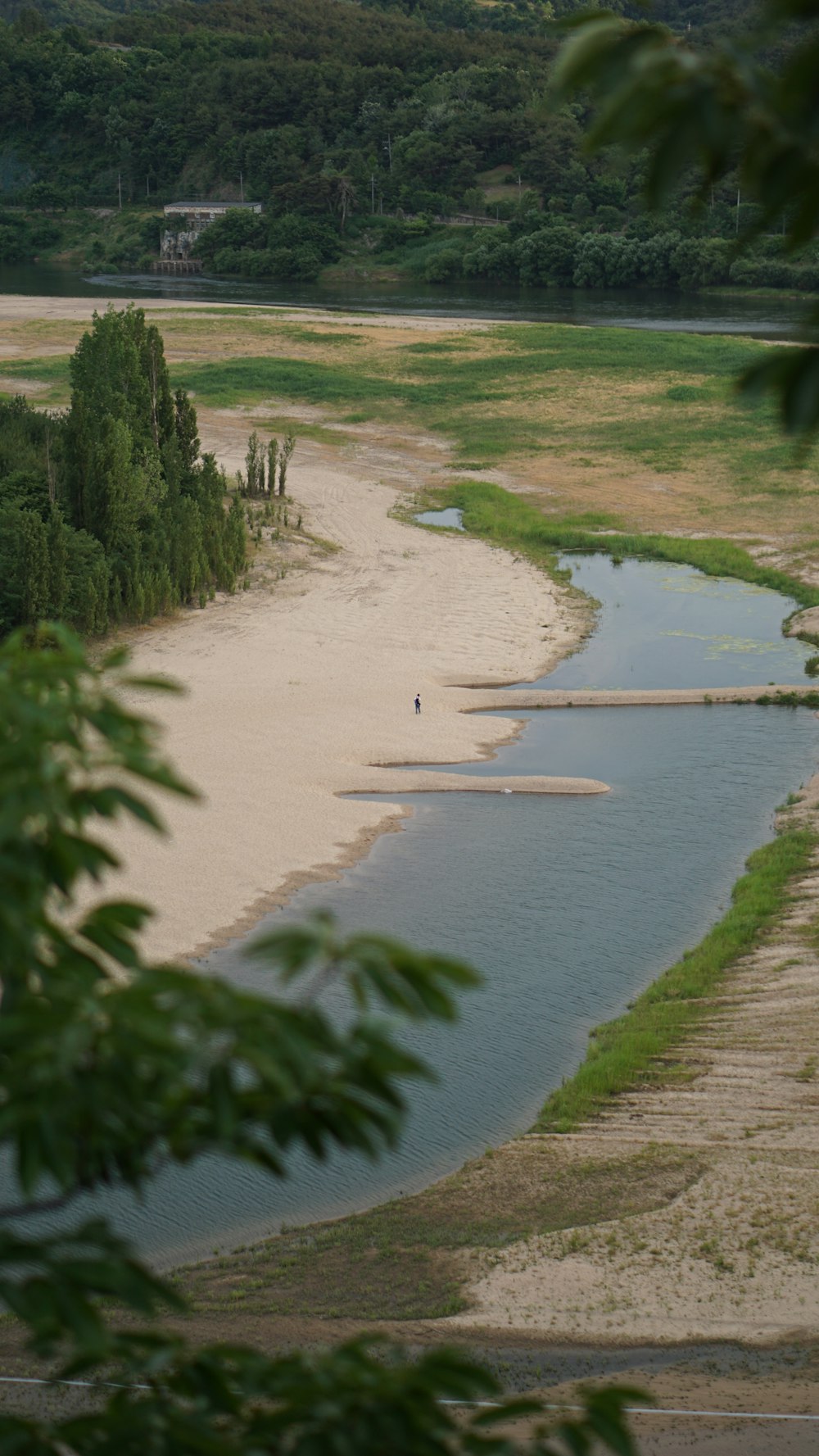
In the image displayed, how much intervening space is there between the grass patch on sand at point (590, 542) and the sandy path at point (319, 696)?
1351 millimetres

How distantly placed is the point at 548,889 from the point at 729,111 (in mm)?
16627

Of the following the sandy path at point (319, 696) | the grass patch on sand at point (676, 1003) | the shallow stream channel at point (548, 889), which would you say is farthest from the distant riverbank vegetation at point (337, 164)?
the grass patch on sand at point (676, 1003)

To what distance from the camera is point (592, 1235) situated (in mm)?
11859

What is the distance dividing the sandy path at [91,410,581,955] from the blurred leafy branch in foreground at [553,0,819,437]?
14529mm

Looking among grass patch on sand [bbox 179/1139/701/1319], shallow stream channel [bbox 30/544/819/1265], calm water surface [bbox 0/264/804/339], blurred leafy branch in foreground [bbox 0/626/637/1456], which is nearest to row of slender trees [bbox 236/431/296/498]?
shallow stream channel [bbox 30/544/819/1265]

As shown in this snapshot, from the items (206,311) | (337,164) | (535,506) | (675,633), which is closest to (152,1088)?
(675,633)

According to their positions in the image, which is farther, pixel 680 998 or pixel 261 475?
pixel 261 475

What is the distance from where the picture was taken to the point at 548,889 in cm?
1911

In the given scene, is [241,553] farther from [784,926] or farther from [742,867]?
[784,926]

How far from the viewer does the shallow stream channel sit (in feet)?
44.1

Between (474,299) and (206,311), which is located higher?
(474,299)

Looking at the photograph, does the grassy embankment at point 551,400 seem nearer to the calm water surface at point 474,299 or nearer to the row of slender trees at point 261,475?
the row of slender trees at point 261,475

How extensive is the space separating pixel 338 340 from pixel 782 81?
189 ft

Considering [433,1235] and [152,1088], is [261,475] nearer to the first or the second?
[433,1235]
